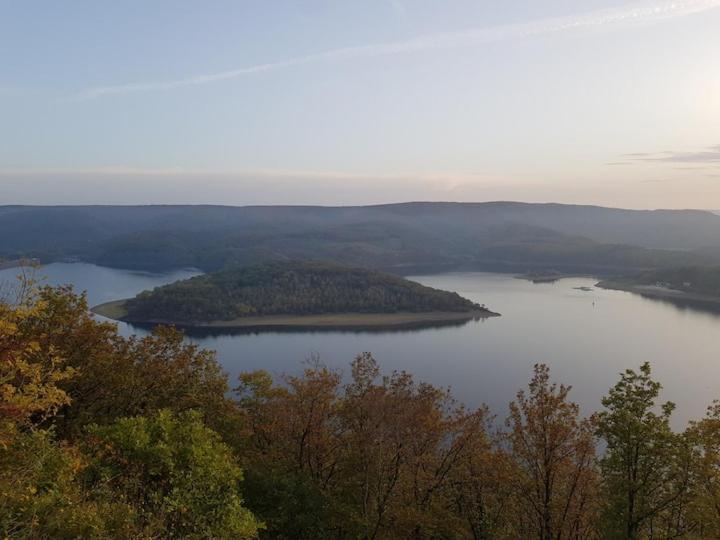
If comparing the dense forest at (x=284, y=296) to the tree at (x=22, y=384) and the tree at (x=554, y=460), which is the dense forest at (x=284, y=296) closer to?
the tree at (x=554, y=460)

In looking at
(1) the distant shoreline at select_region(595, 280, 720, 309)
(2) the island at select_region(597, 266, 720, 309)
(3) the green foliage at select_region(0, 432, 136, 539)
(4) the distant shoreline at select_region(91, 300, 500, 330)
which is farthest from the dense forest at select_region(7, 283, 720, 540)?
(1) the distant shoreline at select_region(595, 280, 720, 309)

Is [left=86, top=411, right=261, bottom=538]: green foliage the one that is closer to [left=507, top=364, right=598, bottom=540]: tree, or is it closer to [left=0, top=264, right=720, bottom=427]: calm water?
[left=507, top=364, right=598, bottom=540]: tree

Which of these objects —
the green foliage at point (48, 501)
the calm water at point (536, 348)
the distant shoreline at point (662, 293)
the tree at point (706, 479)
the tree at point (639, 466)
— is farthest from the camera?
the distant shoreline at point (662, 293)

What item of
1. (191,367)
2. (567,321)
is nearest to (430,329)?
(567,321)

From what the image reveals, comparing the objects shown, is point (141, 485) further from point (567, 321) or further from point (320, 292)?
point (320, 292)

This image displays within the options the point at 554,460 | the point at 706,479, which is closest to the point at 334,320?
the point at 554,460

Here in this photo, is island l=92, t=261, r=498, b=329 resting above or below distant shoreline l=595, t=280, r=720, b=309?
below

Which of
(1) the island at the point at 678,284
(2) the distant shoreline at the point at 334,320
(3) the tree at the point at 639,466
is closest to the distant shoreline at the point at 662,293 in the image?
(1) the island at the point at 678,284
